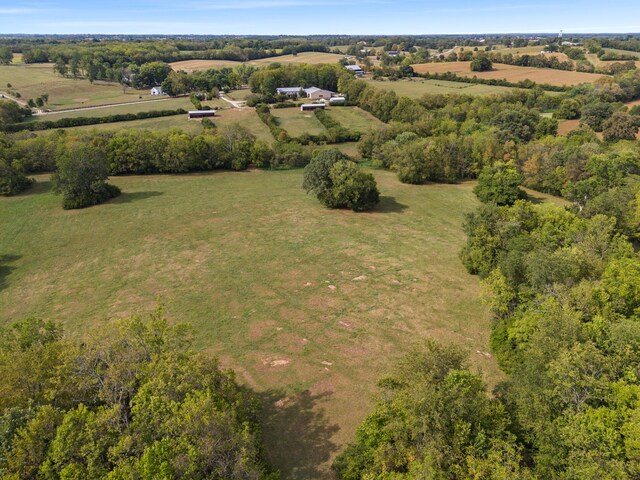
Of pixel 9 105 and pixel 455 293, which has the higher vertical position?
pixel 9 105

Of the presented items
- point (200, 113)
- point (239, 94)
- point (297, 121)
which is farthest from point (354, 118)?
point (239, 94)

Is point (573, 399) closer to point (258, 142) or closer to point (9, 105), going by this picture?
point (258, 142)

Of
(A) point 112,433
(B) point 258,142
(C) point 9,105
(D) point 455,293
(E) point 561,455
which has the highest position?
(C) point 9,105

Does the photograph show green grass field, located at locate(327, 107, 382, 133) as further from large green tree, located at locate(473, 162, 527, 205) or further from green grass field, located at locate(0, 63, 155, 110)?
green grass field, located at locate(0, 63, 155, 110)

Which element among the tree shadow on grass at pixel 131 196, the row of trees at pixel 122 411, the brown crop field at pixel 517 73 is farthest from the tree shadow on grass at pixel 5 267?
the brown crop field at pixel 517 73

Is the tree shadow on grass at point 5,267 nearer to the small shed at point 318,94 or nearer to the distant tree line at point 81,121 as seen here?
the distant tree line at point 81,121

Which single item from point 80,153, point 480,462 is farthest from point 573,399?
point 80,153
